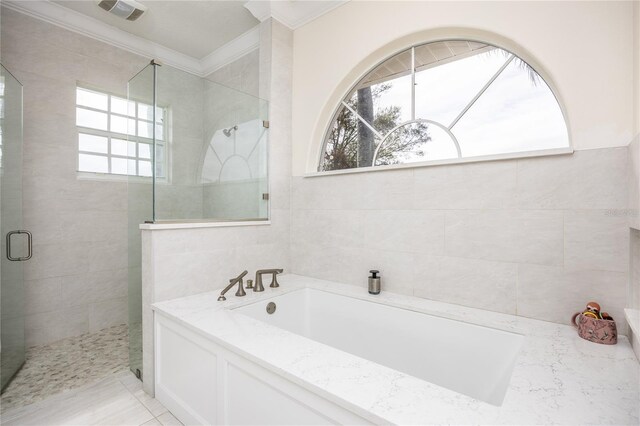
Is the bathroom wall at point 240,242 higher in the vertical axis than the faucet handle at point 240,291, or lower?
higher

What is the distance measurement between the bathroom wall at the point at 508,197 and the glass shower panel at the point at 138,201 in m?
1.29

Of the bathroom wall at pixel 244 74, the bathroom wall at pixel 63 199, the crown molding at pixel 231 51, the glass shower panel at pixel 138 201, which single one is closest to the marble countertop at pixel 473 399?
the glass shower panel at pixel 138 201

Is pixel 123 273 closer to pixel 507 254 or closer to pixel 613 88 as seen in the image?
pixel 507 254

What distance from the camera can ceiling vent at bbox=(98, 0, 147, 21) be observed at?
233cm

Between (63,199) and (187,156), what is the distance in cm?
133

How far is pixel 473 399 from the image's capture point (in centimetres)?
85

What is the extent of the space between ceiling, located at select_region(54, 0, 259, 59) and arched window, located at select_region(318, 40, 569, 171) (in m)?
1.39

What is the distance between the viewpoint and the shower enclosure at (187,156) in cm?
194

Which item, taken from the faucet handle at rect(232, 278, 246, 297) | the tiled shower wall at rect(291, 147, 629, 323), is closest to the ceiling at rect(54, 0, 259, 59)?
the tiled shower wall at rect(291, 147, 629, 323)

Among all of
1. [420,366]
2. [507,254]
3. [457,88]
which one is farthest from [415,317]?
[457,88]

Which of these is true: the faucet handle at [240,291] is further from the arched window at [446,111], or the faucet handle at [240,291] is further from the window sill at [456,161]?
the arched window at [446,111]

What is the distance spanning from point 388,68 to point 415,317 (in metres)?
1.79

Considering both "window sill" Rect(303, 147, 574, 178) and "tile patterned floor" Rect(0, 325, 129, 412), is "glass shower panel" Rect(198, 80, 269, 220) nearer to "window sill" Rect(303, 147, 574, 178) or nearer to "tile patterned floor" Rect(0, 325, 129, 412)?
"window sill" Rect(303, 147, 574, 178)

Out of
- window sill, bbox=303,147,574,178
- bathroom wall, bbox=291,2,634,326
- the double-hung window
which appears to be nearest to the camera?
bathroom wall, bbox=291,2,634,326
